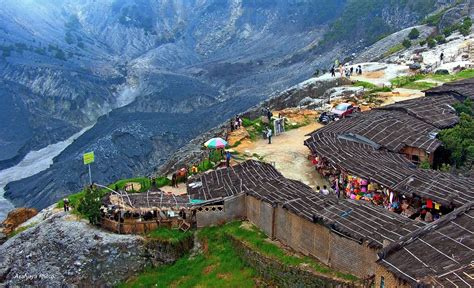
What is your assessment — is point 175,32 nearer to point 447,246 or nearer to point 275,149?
point 275,149

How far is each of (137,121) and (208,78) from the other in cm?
2379

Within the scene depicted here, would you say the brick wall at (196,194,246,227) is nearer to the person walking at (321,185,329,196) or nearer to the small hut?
the small hut

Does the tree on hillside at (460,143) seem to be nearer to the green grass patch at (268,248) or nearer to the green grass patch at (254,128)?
the green grass patch at (254,128)

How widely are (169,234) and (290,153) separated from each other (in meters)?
9.41

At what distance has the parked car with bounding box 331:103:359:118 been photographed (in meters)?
30.5

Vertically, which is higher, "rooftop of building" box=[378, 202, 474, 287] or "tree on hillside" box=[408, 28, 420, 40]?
"tree on hillside" box=[408, 28, 420, 40]

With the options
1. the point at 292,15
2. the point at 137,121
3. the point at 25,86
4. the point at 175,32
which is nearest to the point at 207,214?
the point at 137,121

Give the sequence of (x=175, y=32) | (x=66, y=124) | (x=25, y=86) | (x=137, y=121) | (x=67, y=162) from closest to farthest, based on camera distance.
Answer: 1. (x=67, y=162)
2. (x=137, y=121)
3. (x=66, y=124)
4. (x=25, y=86)
5. (x=175, y=32)

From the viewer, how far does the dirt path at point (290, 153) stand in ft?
75.3

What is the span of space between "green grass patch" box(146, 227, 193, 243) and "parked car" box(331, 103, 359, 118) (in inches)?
594

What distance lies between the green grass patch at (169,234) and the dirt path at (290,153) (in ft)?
20.3

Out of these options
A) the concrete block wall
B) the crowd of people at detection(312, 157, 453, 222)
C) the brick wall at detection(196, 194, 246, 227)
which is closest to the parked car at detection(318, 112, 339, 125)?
the crowd of people at detection(312, 157, 453, 222)

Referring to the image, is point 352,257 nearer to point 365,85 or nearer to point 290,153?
point 290,153

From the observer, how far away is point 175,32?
11375cm
